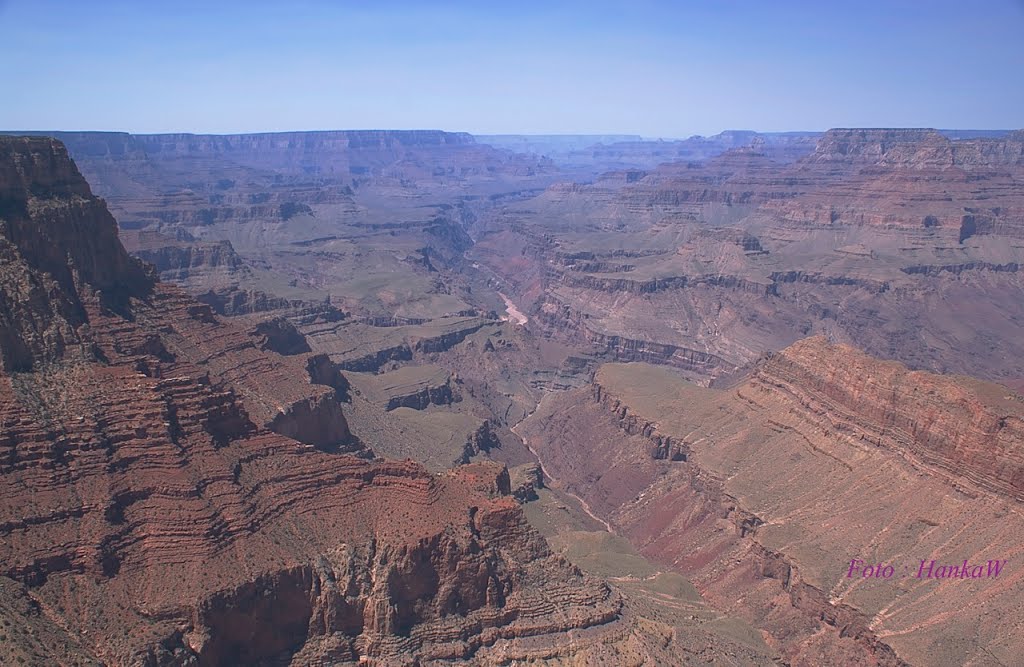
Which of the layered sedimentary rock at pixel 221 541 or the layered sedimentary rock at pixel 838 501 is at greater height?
the layered sedimentary rock at pixel 221 541

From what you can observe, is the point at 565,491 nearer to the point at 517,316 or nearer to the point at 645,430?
the point at 645,430

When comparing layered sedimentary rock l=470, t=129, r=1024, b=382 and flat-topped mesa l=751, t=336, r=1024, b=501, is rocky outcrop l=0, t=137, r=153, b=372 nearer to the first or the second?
flat-topped mesa l=751, t=336, r=1024, b=501

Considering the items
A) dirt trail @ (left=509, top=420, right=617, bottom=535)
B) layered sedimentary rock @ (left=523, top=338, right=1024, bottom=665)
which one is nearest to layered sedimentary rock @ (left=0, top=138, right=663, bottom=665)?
layered sedimentary rock @ (left=523, top=338, right=1024, bottom=665)

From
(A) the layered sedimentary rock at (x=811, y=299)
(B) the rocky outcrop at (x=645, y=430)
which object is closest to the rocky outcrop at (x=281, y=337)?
(B) the rocky outcrop at (x=645, y=430)

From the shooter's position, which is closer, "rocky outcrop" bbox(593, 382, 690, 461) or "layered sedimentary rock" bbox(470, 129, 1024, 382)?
"rocky outcrop" bbox(593, 382, 690, 461)

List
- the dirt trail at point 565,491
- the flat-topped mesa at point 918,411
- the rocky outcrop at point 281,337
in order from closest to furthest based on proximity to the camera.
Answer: the flat-topped mesa at point 918,411, the dirt trail at point 565,491, the rocky outcrop at point 281,337

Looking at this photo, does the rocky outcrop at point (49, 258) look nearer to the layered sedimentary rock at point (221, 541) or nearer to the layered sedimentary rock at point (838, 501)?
the layered sedimentary rock at point (221, 541)

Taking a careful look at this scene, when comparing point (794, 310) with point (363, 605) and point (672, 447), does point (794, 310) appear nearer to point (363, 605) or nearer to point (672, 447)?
point (672, 447)
